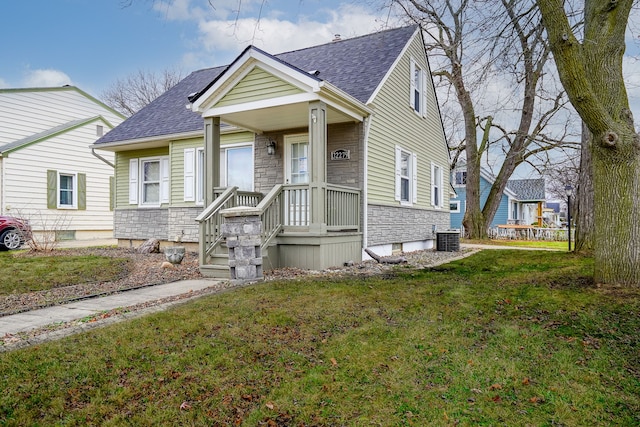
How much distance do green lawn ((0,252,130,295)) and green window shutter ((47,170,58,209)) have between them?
6.41 m

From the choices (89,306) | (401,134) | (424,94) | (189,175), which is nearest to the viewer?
(89,306)

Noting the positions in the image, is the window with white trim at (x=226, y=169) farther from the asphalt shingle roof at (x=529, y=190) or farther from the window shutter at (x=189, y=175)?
the asphalt shingle roof at (x=529, y=190)

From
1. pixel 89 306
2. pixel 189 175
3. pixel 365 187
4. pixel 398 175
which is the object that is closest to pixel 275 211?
pixel 365 187

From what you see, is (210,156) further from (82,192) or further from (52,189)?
(82,192)

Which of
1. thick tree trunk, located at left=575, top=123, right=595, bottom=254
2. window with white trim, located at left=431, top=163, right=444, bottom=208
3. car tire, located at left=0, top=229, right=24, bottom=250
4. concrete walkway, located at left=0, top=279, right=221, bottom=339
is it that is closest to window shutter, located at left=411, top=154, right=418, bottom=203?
window with white trim, located at left=431, top=163, right=444, bottom=208

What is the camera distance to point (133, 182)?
12.9 m

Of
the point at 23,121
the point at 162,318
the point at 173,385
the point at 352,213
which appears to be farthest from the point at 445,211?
the point at 23,121

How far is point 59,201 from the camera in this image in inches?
632

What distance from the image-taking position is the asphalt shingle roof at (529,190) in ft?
114

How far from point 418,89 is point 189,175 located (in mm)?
7007

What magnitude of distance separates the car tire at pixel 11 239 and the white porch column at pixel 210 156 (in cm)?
710

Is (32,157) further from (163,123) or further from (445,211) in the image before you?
(445,211)

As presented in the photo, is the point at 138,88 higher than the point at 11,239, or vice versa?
the point at 138,88

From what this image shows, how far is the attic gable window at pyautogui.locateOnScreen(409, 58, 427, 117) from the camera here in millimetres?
12188
